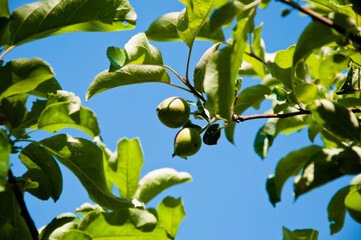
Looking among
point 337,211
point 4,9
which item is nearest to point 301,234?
point 337,211

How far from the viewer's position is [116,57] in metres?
1.26

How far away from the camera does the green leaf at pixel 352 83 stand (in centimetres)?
130

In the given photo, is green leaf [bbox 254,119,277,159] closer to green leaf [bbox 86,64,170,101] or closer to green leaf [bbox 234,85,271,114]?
green leaf [bbox 234,85,271,114]

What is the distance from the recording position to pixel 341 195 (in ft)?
3.94

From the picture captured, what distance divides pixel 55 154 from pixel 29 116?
0.63 ft

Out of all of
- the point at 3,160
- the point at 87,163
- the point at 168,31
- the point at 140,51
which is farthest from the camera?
the point at 168,31

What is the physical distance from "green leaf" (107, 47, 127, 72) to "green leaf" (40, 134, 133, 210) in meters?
0.29

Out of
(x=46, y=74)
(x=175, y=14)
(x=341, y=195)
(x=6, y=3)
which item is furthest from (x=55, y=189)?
(x=341, y=195)

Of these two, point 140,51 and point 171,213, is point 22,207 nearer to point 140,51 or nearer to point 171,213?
point 171,213

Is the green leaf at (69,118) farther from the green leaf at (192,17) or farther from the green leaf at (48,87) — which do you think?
the green leaf at (192,17)

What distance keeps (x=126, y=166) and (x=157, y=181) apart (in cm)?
19

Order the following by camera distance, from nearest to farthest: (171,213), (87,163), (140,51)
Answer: (87,163)
(140,51)
(171,213)

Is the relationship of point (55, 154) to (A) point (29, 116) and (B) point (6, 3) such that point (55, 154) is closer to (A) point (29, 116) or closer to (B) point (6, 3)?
(A) point (29, 116)

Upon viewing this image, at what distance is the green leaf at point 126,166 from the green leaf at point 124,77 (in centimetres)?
23
